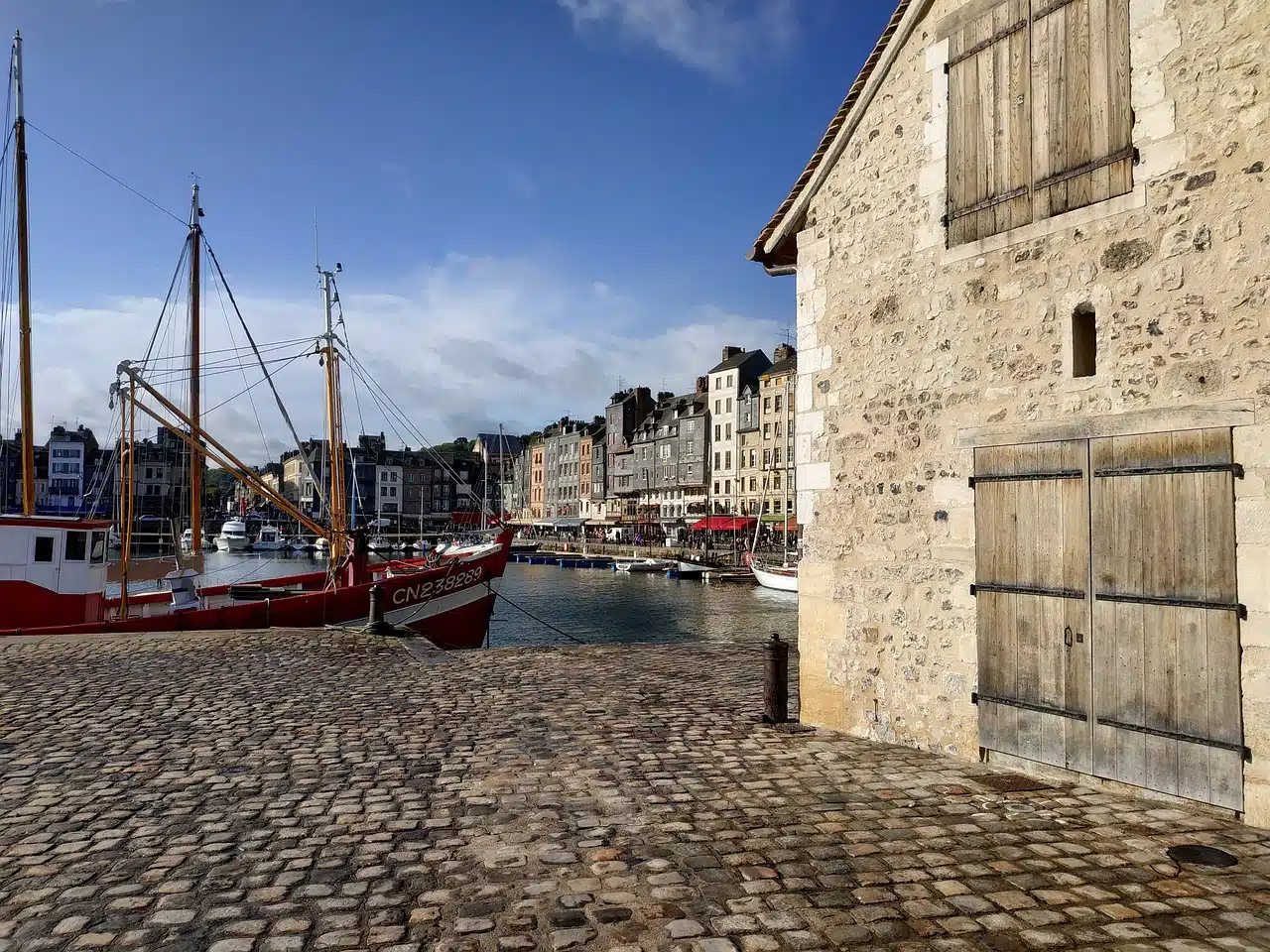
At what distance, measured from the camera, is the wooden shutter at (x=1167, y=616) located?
204 inches

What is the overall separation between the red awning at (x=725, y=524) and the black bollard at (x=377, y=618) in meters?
52.6

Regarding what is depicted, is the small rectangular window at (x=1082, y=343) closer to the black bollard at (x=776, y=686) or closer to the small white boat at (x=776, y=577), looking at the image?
the black bollard at (x=776, y=686)

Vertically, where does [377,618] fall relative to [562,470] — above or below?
below

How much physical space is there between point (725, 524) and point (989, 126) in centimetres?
6212

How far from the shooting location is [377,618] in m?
15.6

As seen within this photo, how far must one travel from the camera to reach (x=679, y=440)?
3221 inches

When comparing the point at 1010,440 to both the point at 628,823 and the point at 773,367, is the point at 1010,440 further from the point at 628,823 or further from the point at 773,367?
the point at 773,367

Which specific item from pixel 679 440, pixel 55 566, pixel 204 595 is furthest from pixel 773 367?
pixel 55 566

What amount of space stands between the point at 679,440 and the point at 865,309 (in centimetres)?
7419

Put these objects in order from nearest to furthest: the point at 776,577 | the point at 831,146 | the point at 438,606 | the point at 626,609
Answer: the point at 831,146 → the point at 438,606 → the point at 626,609 → the point at 776,577

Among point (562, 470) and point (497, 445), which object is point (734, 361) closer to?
point (562, 470)

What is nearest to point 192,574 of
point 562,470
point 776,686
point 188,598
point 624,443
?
point 188,598

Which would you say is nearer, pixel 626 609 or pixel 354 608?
pixel 354 608

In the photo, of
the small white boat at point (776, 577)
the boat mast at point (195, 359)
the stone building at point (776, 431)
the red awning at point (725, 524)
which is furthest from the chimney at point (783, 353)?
the boat mast at point (195, 359)
